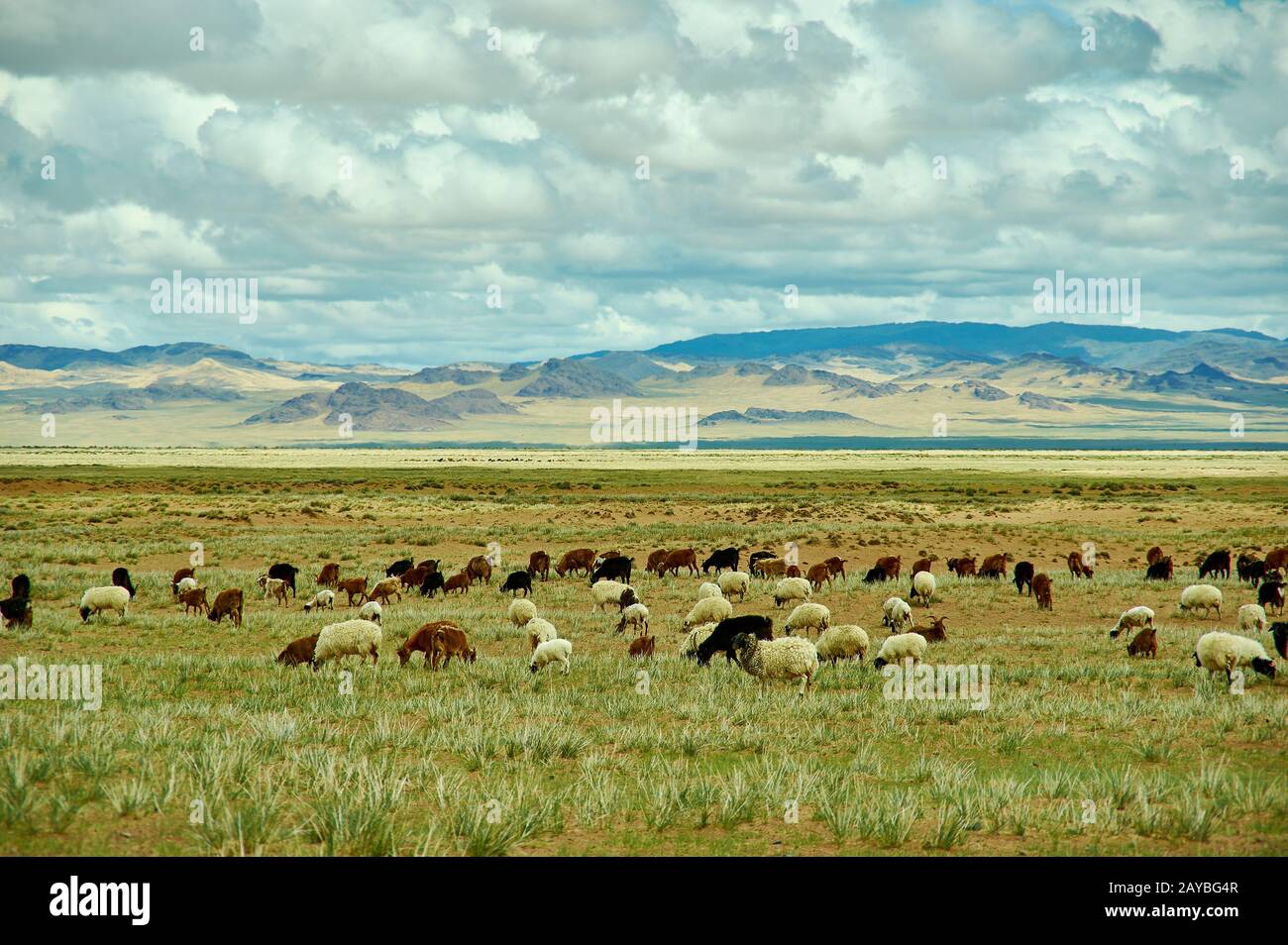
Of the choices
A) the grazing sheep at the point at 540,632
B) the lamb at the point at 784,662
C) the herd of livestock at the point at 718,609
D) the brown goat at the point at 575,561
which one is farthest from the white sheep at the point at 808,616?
the brown goat at the point at 575,561

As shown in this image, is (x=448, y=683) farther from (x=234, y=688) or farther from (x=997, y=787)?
(x=997, y=787)

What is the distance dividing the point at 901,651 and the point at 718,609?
5.37m

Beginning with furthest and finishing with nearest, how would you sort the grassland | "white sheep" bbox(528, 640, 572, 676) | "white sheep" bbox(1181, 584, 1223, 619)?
"white sheep" bbox(1181, 584, 1223, 619) < "white sheep" bbox(528, 640, 572, 676) < the grassland

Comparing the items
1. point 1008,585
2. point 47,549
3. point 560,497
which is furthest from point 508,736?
point 560,497

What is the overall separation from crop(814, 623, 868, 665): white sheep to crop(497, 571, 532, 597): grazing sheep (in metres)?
12.3

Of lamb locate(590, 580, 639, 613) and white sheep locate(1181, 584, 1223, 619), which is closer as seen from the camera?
white sheep locate(1181, 584, 1223, 619)

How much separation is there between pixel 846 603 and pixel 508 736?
1724 centimetres

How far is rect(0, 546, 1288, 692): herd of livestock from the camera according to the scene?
50.1 feet

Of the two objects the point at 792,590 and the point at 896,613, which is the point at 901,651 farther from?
the point at 792,590

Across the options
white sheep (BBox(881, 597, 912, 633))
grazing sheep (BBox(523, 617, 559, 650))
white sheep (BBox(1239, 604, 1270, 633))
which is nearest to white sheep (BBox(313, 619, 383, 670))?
grazing sheep (BBox(523, 617, 559, 650))

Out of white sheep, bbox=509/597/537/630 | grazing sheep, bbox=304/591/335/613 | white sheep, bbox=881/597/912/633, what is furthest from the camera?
grazing sheep, bbox=304/591/335/613

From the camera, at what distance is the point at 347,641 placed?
641 inches

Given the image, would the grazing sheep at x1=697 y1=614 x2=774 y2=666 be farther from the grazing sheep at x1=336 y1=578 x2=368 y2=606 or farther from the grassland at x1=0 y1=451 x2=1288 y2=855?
the grazing sheep at x1=336 y1=578 x2=368 y2=606

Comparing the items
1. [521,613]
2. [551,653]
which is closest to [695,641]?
[551,653]
